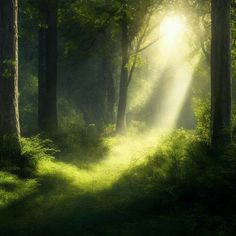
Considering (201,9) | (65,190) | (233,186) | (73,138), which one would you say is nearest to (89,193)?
(65,190)

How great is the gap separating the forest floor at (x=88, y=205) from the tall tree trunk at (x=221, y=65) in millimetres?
2357

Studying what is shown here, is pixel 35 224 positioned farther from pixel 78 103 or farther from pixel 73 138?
pixel 78 103

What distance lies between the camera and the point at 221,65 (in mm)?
13328

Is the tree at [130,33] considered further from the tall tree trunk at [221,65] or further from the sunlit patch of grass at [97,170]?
the tall tree trunk at [221,65]

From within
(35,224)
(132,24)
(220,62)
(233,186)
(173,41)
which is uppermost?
(173,41)

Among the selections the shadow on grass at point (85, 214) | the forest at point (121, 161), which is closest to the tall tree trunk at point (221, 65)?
the forest at point (121, 161)

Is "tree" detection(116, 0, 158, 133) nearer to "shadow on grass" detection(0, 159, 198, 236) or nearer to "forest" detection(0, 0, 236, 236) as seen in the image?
"forest" detection(0, 0, 236, 236)

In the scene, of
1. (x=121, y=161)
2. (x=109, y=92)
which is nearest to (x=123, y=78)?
(x=109, y=92)

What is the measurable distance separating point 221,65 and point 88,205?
5479 mm

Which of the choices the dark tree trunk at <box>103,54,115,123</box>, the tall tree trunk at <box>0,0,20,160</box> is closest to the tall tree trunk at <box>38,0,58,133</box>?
the tall tree trunk at <box>0,0,20,160</box>

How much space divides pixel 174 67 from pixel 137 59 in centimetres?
A: 3431

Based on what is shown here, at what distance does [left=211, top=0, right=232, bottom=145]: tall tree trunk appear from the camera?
43.3 ft

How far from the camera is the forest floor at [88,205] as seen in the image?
909 centimetres

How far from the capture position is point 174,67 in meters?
59.9
